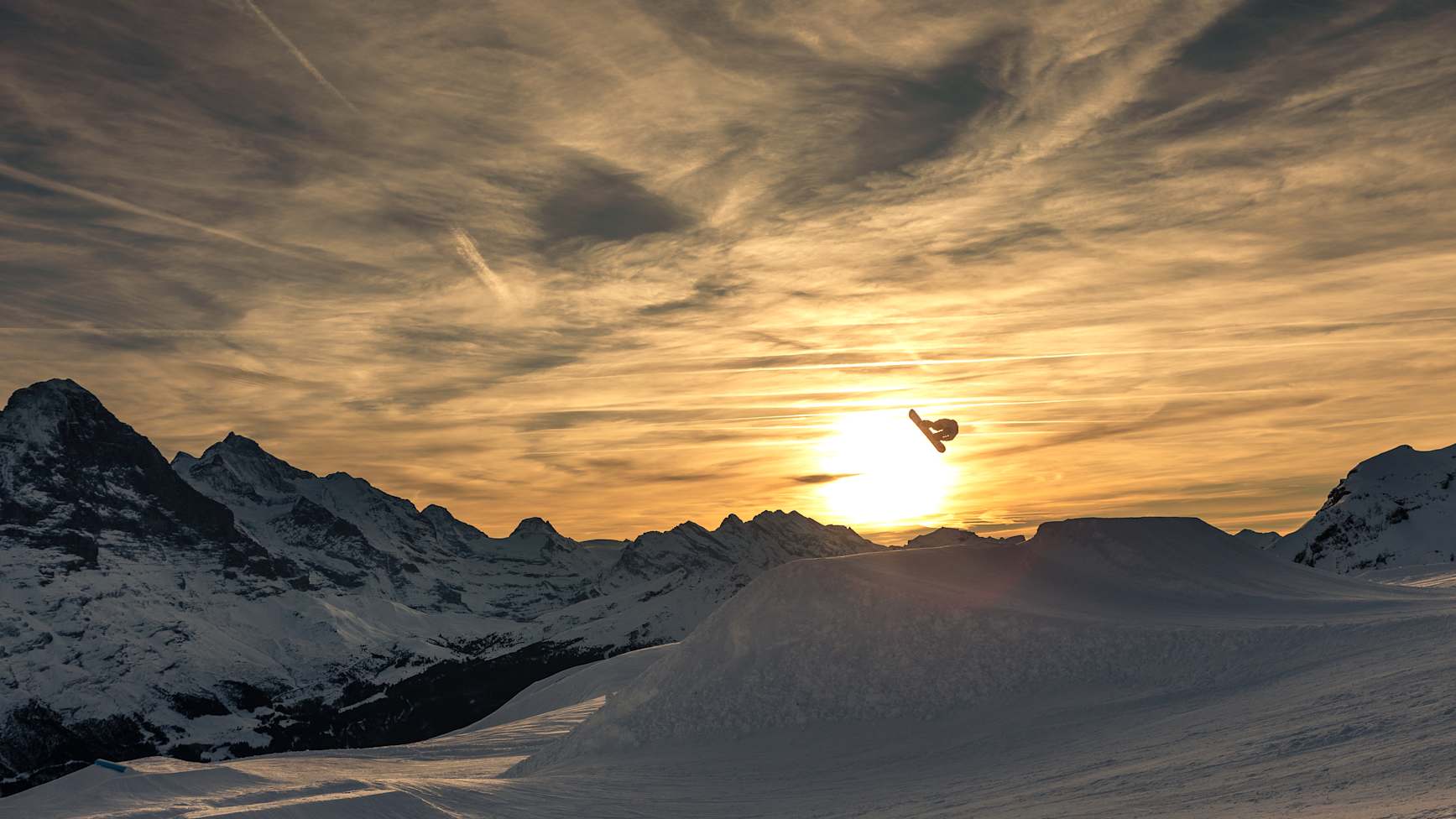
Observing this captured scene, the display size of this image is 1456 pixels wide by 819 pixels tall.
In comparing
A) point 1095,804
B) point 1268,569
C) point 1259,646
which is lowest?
point 1095,804

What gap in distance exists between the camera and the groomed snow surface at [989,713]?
25953mm

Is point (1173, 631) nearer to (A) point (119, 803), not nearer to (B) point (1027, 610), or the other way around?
(B) point (1027, 610)

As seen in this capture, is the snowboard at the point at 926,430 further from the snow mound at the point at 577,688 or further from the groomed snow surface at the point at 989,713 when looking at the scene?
the snow mound at the point at 577,688

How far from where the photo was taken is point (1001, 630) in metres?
46.5

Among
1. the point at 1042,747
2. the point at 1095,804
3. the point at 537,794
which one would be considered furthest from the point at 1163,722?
the point at 537,794

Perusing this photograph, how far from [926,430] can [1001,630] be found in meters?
10.2

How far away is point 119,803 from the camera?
32.8m

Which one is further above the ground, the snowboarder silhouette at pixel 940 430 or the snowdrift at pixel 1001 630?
the snowboarder silhouette at pixel 940 430

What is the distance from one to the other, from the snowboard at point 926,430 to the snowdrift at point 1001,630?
9.49m

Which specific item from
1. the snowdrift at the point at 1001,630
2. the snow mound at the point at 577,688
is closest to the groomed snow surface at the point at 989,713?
the snowdrift at the point at 1001,630

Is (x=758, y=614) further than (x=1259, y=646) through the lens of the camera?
Yes

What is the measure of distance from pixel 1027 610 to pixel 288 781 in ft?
105

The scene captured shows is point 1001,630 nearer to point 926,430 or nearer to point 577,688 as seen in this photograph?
point 926,430

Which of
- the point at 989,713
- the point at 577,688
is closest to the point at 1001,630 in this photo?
the point at 989,713
